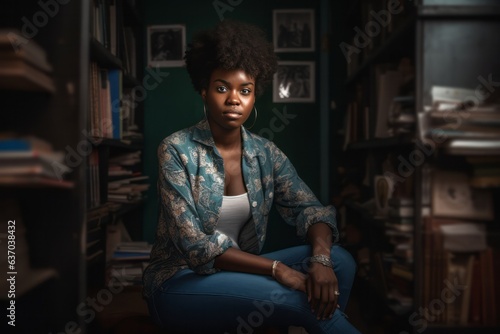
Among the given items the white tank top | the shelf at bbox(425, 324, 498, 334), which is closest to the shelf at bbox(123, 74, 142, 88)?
the white tank top

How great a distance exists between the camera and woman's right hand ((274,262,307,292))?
52.0 inches

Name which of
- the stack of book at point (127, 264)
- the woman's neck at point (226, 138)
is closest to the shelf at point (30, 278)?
the woman's neck at point (226, 138)

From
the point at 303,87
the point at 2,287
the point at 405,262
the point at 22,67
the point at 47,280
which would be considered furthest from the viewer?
the point at 303,87

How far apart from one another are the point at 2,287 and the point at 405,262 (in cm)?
109

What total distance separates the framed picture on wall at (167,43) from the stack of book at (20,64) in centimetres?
149

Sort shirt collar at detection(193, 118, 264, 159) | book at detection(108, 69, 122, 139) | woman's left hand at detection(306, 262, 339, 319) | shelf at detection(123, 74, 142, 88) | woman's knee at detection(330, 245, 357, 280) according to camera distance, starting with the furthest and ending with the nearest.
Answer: shelf at detection(123, 74, 142, 88) → book at detection(108, 69, 122, 139) → shirt collar at detection(193, 118, 264, 159) → woman's knee at detection(330, 245, 357, 280) → woman's left hand at detection(306, 262, 339, 319)

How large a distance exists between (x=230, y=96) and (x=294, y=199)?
0.45m

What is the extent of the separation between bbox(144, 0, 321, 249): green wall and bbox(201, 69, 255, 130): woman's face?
995 mm

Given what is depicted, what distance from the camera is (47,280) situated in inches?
48.1

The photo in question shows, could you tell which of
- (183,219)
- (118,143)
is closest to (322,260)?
(183,219)

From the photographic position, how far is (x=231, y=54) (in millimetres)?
1553

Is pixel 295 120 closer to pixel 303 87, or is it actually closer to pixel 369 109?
pixel 303 87

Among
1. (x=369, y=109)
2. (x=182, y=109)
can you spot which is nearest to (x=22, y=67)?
(x=369, y=109)

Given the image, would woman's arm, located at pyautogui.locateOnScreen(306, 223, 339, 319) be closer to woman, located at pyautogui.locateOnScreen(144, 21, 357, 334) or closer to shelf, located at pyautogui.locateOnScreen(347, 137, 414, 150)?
woman, located at pyautogui.locateOnScreen(144, 21, 357, 334)
